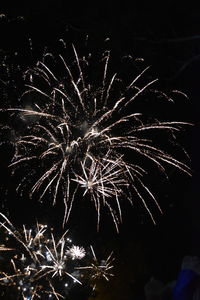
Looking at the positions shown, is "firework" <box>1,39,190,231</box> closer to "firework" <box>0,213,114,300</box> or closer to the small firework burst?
"firework" <box>0,213,114,300</box>

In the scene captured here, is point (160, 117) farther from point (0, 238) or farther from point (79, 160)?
point (0, 238)

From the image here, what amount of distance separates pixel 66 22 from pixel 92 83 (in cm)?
192

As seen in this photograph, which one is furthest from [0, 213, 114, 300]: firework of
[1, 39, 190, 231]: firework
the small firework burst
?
[1, 39, 190, 231]: firework

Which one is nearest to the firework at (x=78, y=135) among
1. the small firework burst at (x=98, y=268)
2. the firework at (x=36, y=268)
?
the firework at (x=36, y=268)

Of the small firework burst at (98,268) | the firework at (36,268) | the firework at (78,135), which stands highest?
the firework at (78,135)

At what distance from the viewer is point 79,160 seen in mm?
7887

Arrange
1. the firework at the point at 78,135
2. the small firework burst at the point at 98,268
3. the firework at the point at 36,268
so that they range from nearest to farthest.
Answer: the firework at the point at 78,135
the firework at the point at 36,268
the small firework burst at the point at 98,268

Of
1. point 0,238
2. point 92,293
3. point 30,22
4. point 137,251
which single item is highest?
point 30,22

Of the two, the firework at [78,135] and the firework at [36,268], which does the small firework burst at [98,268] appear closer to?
the firework at [36,268]

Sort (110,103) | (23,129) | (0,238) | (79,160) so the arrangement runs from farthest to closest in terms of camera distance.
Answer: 1. (110,103)
2. (23,129)
3. (0,238)
4. (79,160)

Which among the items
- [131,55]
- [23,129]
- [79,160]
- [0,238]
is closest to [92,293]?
[0,238]

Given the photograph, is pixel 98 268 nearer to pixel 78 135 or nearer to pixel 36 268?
pixel 36 268

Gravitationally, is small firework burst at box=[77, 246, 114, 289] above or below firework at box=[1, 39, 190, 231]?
below

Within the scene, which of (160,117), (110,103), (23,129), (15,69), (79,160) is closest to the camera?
(79,160)
